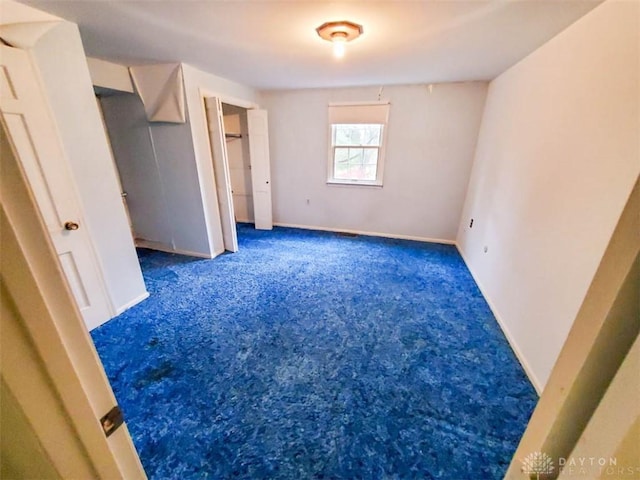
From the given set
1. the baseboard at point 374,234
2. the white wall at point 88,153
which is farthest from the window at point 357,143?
the white wall at point 88,153

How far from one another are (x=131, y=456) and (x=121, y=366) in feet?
5.25

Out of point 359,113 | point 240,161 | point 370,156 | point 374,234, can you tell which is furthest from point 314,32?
point 240,161

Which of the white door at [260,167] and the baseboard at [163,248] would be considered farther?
the white door at [260,167]

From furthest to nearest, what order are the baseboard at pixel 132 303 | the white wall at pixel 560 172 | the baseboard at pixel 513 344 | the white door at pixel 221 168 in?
the white door at pixel 221 168, the baseboard at pixel 132 303, the baseboard at pixel 513 344, the white wall at pixel 560 172

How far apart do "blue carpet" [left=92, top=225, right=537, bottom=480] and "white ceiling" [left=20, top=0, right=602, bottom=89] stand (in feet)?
7.37

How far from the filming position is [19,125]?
1599 millimetres

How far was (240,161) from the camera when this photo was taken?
4766 millimetres

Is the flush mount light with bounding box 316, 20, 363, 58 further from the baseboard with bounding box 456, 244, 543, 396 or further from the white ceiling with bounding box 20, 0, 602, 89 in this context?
the baseboard with bounding box 456, 244, 543, 396

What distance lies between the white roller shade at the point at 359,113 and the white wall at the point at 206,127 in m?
1.35

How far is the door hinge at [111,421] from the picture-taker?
523mm

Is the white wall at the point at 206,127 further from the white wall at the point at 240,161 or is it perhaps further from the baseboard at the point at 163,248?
the white wall at the point at 240,161

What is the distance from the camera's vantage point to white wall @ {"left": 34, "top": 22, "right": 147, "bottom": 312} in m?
1.77

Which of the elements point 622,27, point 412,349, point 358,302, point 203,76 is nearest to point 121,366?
point 358,302

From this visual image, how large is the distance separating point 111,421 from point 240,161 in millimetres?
4724
